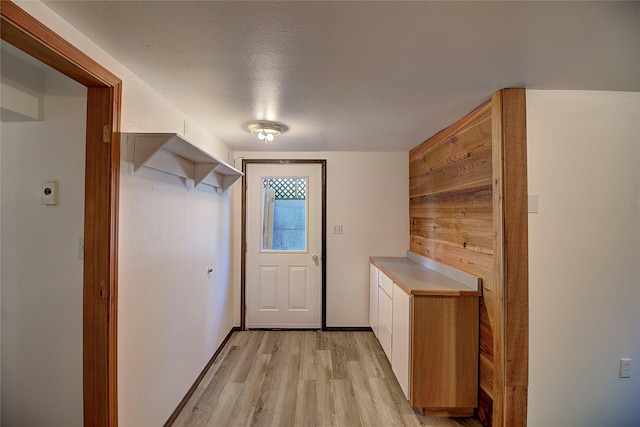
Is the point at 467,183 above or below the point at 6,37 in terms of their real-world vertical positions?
below

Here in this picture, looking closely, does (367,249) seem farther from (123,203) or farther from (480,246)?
(123,203)

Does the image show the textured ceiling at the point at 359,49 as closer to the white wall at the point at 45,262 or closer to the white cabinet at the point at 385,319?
the white wall at the point at 45,262

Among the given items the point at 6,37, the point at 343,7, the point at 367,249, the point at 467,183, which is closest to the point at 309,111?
the point at 343,7

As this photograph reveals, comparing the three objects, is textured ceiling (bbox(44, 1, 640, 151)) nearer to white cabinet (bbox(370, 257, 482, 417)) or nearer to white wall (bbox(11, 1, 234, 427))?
white wall (bbox(11, 1, 234, 427))

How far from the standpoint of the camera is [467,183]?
2150mm

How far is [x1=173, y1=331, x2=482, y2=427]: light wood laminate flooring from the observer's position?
1.99m

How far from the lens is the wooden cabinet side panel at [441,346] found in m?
1.98

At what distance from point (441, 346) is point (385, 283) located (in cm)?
79

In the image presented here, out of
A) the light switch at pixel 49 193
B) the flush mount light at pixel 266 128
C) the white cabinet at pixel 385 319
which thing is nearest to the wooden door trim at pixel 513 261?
the white cabinet at pixel 385 319

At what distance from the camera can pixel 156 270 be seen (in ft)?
5.71

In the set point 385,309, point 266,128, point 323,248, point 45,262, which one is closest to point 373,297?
point 385,309

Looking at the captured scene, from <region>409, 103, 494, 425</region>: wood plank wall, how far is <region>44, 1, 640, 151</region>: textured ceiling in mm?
304

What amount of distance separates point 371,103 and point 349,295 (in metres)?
2.31

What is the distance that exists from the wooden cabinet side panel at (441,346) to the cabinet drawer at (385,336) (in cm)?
50
